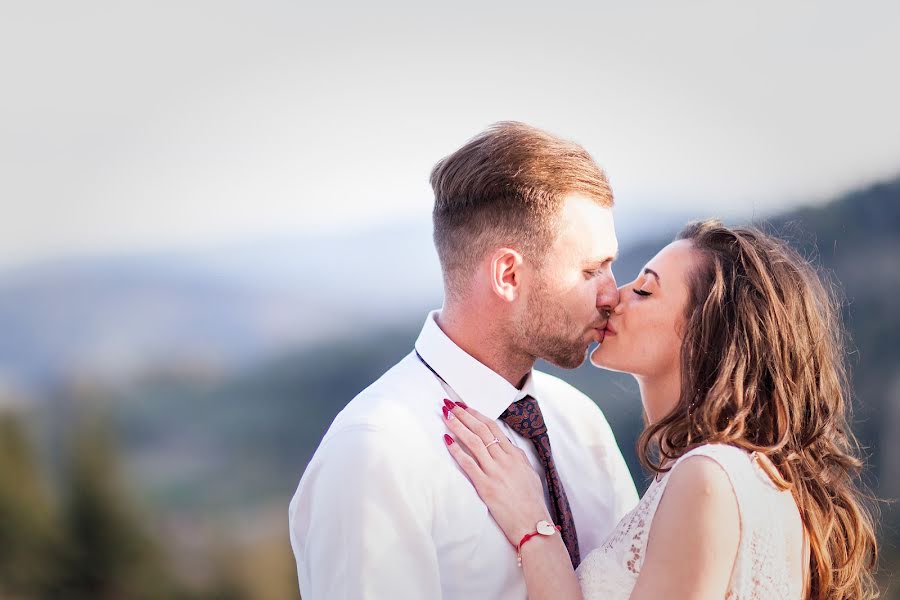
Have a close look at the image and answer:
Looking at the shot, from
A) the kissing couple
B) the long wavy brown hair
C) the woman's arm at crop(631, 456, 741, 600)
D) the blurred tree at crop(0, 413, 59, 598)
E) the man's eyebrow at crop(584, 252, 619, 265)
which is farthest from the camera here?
the blurred tree at crop(0, 413, 59, 598)

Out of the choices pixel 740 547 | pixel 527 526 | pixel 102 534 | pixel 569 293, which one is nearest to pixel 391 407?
pixel 527 526

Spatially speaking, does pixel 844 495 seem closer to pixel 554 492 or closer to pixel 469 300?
pixel 554 492

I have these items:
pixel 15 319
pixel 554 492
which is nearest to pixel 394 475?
pixel 554 492

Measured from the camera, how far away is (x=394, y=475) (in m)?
1.63

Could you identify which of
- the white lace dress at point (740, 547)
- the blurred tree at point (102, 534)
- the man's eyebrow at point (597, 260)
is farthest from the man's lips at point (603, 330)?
the blurred tree at point (102, 534)

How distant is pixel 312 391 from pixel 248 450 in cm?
65

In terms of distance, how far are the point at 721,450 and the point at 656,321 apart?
38cm

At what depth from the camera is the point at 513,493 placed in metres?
1.71

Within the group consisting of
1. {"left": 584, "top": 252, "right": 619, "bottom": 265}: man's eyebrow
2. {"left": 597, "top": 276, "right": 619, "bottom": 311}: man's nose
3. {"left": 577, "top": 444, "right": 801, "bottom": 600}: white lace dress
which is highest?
{"left": 584, "top": 252, "right": 619, "bottom": 265}: man's eyebrow

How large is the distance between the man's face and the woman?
0.07 meters

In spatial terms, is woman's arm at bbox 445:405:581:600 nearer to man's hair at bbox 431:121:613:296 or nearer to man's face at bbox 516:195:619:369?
man's face at bbox 516:195:619:369

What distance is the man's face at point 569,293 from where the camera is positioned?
189cm

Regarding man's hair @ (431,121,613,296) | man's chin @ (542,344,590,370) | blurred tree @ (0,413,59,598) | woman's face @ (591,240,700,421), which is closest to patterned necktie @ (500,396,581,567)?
man's chin @ (542,344,590,370)

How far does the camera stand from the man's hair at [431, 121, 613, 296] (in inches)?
74.3
